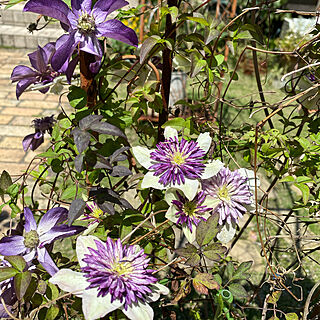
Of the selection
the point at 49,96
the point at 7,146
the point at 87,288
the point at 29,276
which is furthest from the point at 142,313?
the point at 49,96

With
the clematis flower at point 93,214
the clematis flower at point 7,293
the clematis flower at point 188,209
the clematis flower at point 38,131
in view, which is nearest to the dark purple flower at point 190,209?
the clematis flower at point 188,209

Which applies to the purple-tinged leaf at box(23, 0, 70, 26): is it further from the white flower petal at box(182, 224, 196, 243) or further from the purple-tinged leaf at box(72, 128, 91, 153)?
the white flower petal at box(182, 224, 196, 243)

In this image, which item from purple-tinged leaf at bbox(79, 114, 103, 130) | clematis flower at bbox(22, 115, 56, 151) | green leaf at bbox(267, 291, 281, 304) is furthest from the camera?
clematis flower at bbox(22, 115, 56, 151)

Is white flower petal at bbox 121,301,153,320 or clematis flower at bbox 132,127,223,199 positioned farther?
clematis flower at bbox 132,127,223,199

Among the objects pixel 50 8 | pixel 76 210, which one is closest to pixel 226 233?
pixel 76 210

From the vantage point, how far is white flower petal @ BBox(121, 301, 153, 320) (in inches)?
23.2

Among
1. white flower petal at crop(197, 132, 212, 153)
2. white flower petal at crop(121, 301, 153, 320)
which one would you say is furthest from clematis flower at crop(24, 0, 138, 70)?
white flower petal at crop(121, 301, 153, 320)

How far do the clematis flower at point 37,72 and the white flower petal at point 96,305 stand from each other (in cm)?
48

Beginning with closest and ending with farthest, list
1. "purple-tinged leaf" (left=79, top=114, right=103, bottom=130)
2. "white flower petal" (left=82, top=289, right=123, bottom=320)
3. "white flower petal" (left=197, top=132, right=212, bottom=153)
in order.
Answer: "white flower petal" (left=82, top=289, right=123, bottom=320) → "purple-tinged leaf" (left=79, top=114, right=103, bottom=130) → "white flower petal" (left=197, top=132, right=212, bottom=153)

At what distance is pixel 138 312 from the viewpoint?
1.96 feet

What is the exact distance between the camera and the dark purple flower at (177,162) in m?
0.70

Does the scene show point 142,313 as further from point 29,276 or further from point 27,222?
point 27,222

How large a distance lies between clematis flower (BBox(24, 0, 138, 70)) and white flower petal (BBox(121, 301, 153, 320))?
43 centimetres

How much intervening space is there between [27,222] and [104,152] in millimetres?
215
